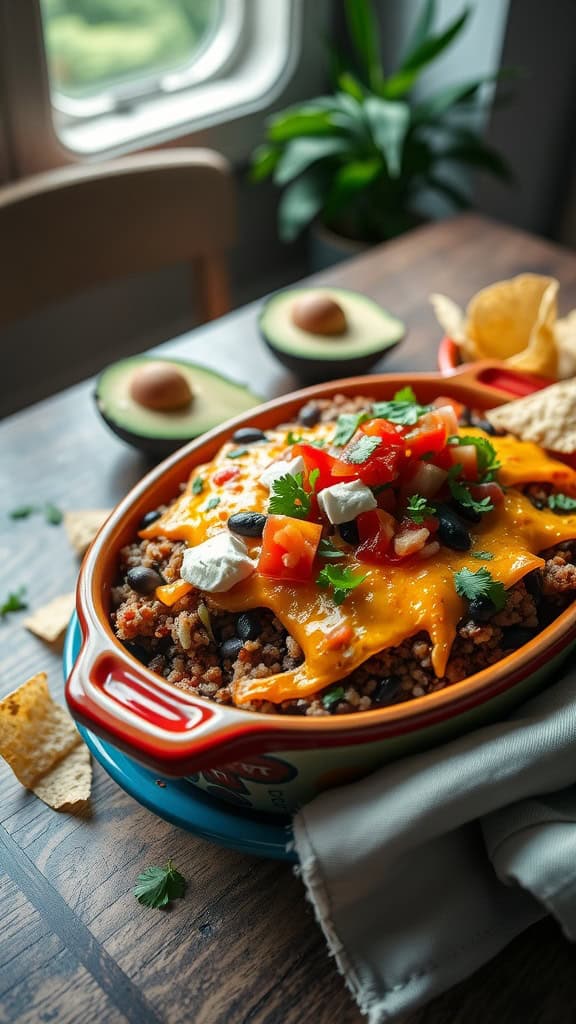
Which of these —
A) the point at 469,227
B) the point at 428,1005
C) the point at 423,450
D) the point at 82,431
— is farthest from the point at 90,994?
the point at 469,227

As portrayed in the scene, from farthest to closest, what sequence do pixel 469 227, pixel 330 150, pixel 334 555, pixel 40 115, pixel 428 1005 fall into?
pixel 330 150, pixel 40 115, pixel 469 227, pixel 334 555, pixel 428 1005

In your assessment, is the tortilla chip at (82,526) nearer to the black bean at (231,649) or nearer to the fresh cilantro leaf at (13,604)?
the fresh cilantro leaf at (13,604)

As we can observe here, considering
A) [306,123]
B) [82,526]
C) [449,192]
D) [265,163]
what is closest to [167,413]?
[82,526]

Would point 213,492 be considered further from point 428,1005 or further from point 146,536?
point 428,1005

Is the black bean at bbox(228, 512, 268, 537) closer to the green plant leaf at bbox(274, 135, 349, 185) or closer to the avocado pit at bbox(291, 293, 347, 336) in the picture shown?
the avocado pit at bbox(291, 293, 347, 336)

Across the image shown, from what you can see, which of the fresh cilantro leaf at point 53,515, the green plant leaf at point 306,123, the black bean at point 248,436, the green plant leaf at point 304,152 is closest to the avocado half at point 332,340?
the black bean at point 248,436

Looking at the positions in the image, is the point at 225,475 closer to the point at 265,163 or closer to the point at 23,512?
the point at 23,512

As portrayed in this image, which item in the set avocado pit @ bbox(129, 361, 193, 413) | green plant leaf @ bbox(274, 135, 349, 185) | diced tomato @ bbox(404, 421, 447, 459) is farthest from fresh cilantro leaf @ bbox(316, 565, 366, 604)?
green plant leaf @ bbox(274, 135, 349, 185)
